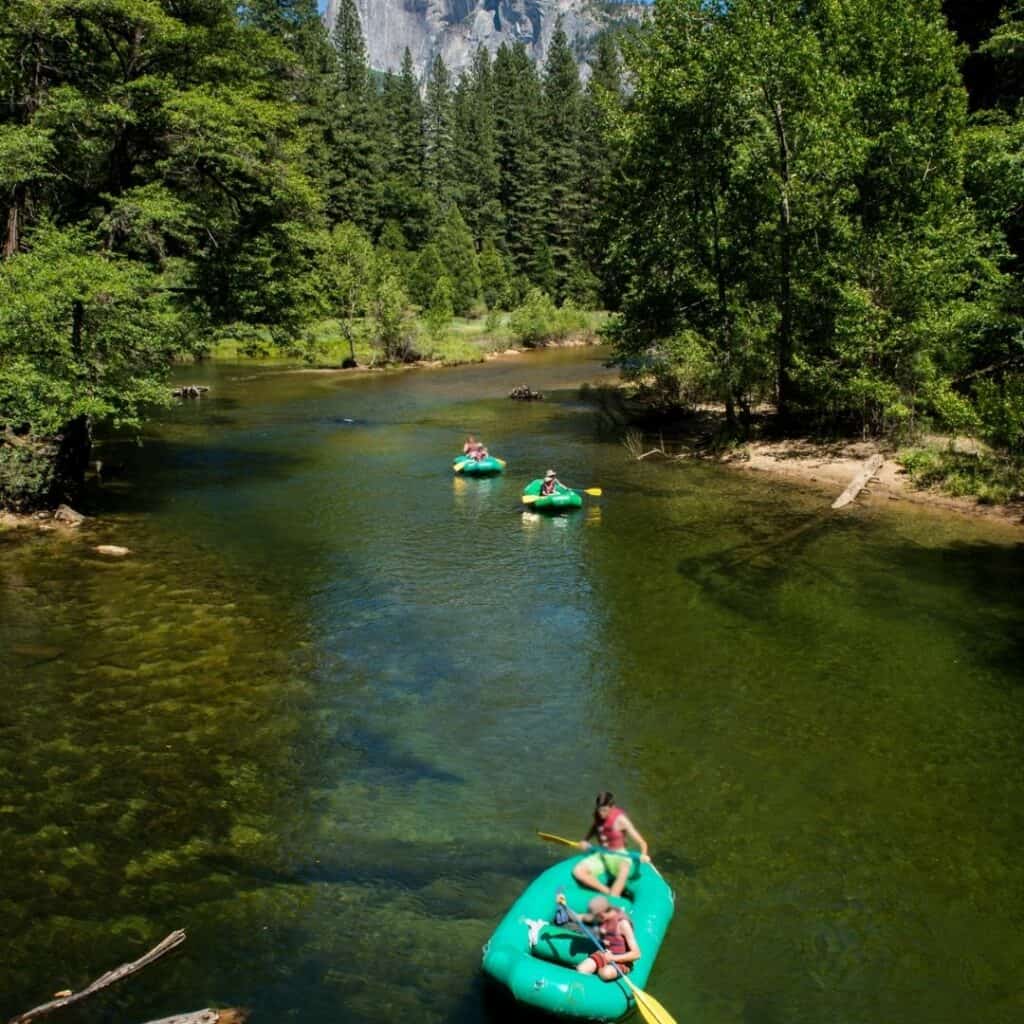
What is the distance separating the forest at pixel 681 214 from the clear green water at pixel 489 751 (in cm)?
464

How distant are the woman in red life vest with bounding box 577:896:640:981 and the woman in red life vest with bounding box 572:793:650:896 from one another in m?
0.43

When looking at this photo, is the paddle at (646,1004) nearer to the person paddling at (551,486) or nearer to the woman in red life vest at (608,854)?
the woman in red life vest at (608,854)

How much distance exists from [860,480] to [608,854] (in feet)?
64.0

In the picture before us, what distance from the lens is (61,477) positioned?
23750 millimetres

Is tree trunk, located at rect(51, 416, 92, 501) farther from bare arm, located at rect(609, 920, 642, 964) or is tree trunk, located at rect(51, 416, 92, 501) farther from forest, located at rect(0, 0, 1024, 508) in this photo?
bare arm, located at rect(609, 920, 642, 964)

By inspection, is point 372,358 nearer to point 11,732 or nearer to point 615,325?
point 615,325

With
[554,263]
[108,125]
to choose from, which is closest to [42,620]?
[108,125]

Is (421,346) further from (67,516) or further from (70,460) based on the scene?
(67,516)

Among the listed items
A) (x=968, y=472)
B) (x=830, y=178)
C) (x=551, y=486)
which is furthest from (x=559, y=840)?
(x=830, y=178)

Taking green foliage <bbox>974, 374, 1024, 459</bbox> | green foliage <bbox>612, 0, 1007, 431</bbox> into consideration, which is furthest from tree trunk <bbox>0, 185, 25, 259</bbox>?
green foliage <bbox>974, 374, 1024, 459</bbox>

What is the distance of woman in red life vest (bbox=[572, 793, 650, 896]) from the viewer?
902 centimetres

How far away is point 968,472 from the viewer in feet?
82.8

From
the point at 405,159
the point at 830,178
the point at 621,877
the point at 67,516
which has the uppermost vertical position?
the point at 405,159

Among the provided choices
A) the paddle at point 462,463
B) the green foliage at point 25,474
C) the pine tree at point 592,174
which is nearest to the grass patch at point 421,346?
the pine tree at point 592,174
